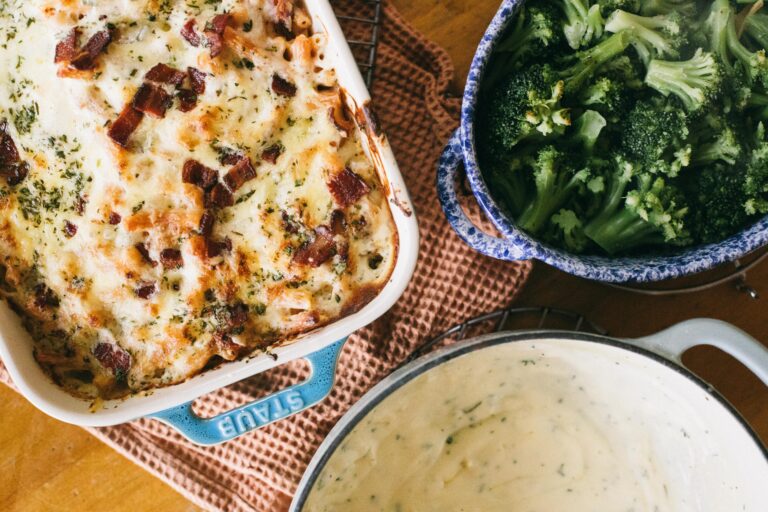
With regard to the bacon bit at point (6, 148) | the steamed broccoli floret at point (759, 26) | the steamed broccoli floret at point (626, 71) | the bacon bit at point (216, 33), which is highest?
the steamed broccoli floret at point (759, 26)

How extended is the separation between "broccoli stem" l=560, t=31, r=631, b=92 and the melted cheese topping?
0.43m

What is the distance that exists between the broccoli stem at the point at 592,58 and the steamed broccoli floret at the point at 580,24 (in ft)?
0.09

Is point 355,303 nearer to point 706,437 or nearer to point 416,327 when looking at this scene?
point 416,327

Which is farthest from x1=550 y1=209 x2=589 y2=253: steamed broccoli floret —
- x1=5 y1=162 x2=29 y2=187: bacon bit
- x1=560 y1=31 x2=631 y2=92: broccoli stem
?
x1=5 y1=162 x2=29 y2=187: bacon bit

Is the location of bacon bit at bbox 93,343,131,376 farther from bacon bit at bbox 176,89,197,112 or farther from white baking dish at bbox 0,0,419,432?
bacon bit at bbox 176,89,197,112

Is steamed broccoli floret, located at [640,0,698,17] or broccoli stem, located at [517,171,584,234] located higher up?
steamed broccoli floret, located at [640,0,698,17]

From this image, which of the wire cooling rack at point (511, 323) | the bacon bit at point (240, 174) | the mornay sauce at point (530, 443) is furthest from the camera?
the wire cooling rack at point (511, 323)

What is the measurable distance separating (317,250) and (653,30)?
2.54ft

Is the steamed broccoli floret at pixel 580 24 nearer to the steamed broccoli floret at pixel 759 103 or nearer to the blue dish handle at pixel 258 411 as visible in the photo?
the steamed broccoli floret at pixel 759 103

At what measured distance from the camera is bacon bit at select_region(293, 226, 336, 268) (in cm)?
146

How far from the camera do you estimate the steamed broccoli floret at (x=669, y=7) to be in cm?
138

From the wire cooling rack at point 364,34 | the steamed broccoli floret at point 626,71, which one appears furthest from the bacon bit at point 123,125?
the steamed broccoli floret at point 626,71

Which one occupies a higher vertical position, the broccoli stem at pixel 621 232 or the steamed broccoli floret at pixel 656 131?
the steamed broccoli floret at pixel 656 131

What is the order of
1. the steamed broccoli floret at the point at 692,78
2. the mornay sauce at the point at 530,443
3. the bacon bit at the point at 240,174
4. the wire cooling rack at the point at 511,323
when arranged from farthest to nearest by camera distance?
the wire cooling rack at the point at 511,323, the mornay sauce at the point at 530,443, the bacon bit at the point at 240,174, the steamed broccoli floret at the point at 692,78
